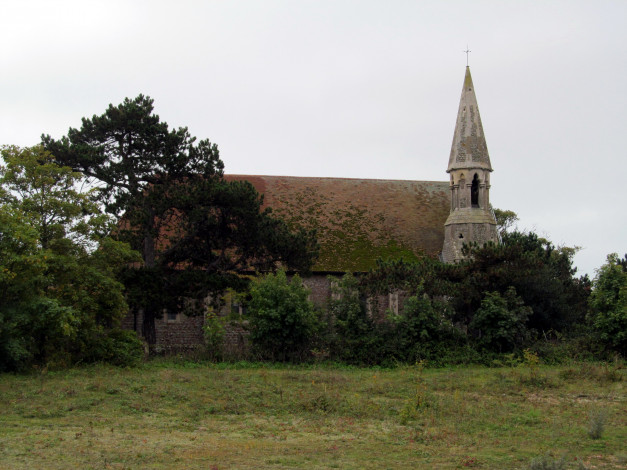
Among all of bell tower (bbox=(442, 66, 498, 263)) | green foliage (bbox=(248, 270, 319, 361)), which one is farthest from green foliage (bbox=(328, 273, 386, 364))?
bell tower (bbox=(442, 66, 498, 263))

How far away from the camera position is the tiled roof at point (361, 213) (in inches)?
1384

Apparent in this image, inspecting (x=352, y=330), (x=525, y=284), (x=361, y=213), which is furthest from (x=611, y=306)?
(x=361, y=213)

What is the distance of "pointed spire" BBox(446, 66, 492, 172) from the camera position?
1442 inches

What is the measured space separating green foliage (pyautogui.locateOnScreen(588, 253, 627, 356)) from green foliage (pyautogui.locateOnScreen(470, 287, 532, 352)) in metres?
2.70

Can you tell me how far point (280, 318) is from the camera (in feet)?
87.8

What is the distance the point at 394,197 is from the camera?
132ft

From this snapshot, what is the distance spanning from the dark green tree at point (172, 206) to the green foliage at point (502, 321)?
24.2ft

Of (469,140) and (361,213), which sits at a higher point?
(469,140)

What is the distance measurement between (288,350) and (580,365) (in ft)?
36.2

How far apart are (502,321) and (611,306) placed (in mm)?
4217

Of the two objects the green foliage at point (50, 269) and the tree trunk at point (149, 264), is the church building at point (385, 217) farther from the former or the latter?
the green foliage at point (50, 269)

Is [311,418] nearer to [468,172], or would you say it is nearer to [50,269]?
[50,269]

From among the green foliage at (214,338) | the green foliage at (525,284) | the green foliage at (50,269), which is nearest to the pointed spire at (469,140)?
the green foliage at (525,284)

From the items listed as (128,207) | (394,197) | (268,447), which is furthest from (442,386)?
(394,197)
